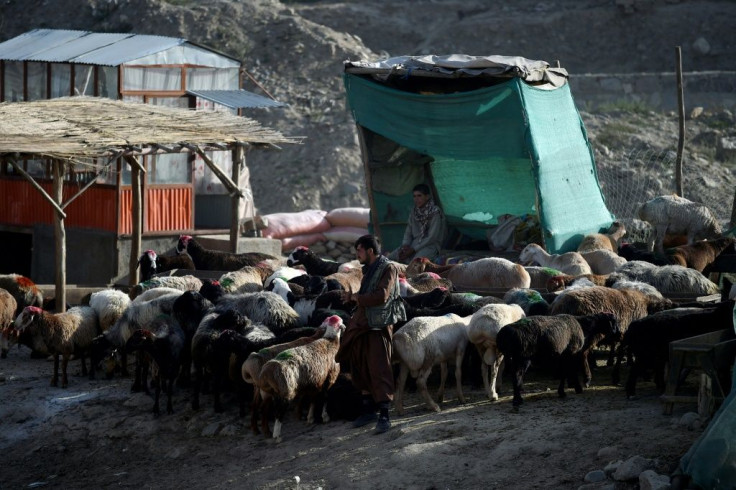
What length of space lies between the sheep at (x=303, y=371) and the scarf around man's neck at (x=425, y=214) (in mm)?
5481

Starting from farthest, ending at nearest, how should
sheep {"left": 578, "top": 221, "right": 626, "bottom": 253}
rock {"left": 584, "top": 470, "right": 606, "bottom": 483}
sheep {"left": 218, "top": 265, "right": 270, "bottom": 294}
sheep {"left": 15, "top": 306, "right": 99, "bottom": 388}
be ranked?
sheep {"left": 578, "top": 221, "right": 626, "bottom": 253} < sheep {"left": 218, "top": 265, "right": 270, "bottom": 294} < sheep {"left": 15, "top": 306, "right": 99, "bottom": 388} < rock {"left": 584, "top": 470, "right": 606, "bottom": 483}

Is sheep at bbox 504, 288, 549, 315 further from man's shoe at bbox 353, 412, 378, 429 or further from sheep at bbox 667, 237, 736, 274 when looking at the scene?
sheep at bbox 667, 237, 736, 274

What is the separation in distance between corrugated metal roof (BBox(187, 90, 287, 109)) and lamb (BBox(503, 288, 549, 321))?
8498 mm

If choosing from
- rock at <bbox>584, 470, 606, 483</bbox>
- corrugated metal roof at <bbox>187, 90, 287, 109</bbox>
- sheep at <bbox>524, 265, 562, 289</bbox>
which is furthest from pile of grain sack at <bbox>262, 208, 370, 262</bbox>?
rock at <bbox>584, 470, 606, 483</bbox>

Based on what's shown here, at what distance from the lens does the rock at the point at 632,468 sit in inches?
282

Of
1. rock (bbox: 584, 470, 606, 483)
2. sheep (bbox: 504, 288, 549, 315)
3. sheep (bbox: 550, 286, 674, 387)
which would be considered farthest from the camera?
sheep (bbox: 504, 288, 549, 315)

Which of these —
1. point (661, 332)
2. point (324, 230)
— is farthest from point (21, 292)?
point (324, 230)

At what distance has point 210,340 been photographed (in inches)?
393

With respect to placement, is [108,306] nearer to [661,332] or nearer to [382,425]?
[382,425]

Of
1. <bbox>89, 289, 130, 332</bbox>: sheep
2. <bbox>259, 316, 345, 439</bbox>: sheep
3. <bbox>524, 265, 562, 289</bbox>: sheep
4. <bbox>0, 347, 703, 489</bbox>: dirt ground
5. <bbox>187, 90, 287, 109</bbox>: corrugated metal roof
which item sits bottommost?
<bbox>0, 347, 703, 489</bbox>: dirt ground

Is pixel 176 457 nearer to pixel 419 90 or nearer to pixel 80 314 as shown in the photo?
pixel 80 314

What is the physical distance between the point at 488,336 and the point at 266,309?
235cm

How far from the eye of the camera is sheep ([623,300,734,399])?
9188 millimetres

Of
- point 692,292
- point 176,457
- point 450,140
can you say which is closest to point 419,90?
point 450,140
